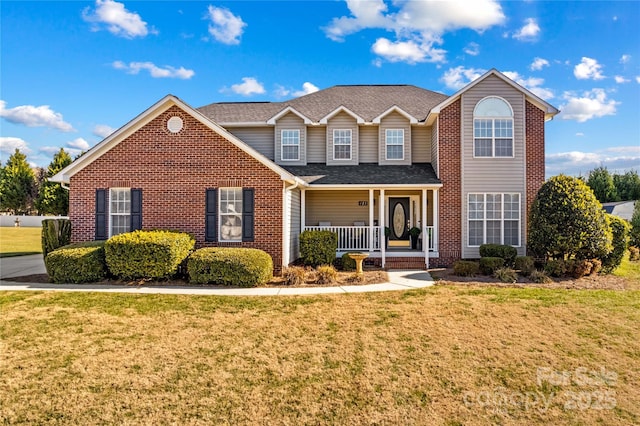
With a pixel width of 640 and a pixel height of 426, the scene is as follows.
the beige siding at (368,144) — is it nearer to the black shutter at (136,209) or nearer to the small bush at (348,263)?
the small bush at (348,263)

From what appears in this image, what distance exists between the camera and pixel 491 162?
14609 mm

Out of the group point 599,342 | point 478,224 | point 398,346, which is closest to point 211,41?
point 478,224

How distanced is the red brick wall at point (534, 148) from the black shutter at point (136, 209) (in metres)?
13.9

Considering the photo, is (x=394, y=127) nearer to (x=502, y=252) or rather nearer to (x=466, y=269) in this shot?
(x=502, y=252)

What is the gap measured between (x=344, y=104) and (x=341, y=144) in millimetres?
2766

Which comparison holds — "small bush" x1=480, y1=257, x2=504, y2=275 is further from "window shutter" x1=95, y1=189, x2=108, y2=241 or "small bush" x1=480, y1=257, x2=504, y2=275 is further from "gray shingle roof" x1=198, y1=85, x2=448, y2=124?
"window shutter" x1=95, y1=189, x2=108, y2=241

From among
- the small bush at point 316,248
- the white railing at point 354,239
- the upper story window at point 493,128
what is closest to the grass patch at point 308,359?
the small bush at point 316,248

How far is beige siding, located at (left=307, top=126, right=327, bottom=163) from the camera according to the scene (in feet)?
55.3

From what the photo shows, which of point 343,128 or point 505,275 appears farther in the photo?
point 343,128

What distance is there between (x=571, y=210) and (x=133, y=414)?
12750 millimetres

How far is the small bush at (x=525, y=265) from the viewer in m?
12.3

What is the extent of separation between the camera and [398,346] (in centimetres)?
652

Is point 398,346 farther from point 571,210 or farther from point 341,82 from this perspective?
point 341,82

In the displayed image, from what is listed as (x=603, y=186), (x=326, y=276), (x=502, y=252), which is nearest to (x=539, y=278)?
(x=502, y=252)
